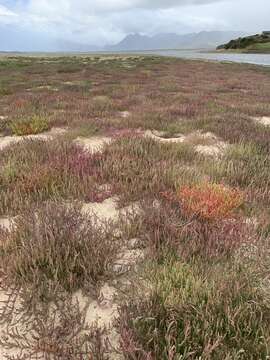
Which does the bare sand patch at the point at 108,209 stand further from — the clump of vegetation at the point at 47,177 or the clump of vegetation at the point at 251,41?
the clump of vegetation at the point at 251,41

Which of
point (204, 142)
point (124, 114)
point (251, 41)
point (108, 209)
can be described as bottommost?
point (251, 41)

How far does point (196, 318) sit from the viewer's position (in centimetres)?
240

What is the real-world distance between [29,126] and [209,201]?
6.61 metres

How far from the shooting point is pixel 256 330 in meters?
2.38

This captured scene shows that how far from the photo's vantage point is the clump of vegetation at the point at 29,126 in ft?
30.9

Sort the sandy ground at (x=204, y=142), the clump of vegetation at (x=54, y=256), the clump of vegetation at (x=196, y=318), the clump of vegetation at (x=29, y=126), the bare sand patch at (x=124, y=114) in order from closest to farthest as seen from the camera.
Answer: the clump of vegetation at (x=196, y=318), the clump of vegetation at (x=54, y=256), the sandy ground at (x=204, y=142), the clump of vegetation at (x=29, y=126), the bare sand patch at (x=124, y=114)

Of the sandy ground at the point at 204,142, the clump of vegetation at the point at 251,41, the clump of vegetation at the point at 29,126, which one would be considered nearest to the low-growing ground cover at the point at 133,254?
the sandy ground at the point at 204,142

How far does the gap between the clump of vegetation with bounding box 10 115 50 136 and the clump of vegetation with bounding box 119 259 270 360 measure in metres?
7.34

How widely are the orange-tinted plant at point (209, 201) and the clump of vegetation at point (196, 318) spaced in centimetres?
117

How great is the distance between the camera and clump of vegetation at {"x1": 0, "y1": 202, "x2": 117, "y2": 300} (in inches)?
112

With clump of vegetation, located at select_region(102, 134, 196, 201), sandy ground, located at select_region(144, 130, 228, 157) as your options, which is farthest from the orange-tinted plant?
sandy ground, located at select_region(144, 130, 228, 157)

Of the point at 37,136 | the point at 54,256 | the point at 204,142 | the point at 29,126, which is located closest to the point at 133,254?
the point at 54,256

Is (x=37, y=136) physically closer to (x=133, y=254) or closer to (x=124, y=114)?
(x=124, y=114)

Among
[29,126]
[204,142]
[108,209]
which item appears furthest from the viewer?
[29,126]
